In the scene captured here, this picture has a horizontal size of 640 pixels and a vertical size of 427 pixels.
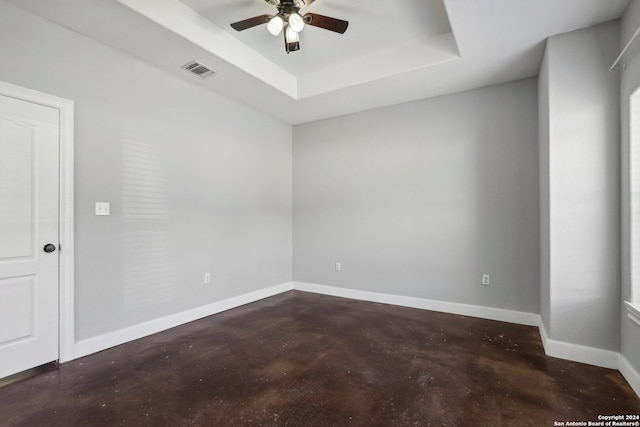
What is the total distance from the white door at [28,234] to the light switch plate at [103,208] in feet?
0.98

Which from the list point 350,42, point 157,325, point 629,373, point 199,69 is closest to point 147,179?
point 199,69

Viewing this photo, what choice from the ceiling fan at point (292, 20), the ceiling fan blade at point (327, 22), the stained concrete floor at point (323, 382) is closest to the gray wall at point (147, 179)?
the stained concrete floor at point (323, 382)

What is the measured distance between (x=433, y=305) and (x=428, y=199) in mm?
1359

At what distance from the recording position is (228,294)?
4039 mm

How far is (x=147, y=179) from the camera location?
3146 mm

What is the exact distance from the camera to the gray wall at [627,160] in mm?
2121

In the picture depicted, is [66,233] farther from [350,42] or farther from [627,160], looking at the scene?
[627,160]

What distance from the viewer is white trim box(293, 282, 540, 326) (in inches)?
135

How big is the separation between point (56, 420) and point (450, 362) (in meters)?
2.73

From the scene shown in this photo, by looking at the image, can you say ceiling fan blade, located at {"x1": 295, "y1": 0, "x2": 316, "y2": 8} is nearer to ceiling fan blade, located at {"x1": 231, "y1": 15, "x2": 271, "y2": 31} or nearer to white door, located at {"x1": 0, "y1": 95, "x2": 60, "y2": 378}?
ceiling fan blade, located at {"x1": 231, "y1": 15, "x2": 271, "y2": 31}

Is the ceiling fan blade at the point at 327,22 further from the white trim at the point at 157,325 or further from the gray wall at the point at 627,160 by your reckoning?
the white trim at the point at 157,325

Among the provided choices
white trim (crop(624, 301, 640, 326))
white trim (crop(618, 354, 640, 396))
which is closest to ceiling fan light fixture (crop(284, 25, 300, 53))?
white trim (crop(624, 301, 640, 326))

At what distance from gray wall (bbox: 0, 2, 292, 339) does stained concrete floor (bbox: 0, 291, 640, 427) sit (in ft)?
2.00

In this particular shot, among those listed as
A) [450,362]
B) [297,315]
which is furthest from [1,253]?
[450,362]
